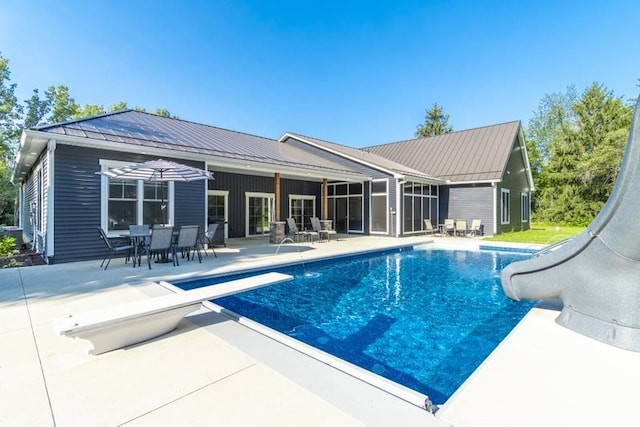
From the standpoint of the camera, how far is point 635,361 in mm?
2406

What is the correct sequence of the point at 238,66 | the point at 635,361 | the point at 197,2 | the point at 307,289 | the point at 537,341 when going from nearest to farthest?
the point at 635,361
the point at 537,341
the point at 307,289
the point at 197,2
the point at 238,66

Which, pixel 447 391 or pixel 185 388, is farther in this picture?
pixel 447 391

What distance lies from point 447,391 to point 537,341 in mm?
950

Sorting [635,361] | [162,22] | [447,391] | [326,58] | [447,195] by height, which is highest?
[326,58]

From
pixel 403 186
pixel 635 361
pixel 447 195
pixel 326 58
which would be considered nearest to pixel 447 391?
pixel 635 361

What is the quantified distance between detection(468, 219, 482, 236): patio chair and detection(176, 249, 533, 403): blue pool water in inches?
299

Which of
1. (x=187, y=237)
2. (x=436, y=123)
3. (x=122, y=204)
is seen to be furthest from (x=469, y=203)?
(x=436, y=123)

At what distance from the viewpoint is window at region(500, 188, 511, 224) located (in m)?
15.3

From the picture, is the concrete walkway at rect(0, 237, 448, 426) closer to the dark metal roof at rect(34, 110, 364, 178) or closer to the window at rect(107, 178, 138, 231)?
the window at rect(107, 178, 138, 231)

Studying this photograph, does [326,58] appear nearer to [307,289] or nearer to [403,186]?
[403,186]

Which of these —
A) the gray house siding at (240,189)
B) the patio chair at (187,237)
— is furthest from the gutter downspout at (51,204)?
the gray house siding at (240,189)

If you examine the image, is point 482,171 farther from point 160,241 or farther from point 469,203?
point 160,241

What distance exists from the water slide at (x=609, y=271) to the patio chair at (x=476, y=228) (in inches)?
478

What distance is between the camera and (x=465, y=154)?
16.5 m
